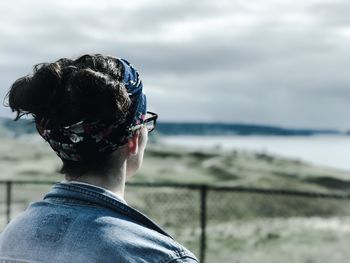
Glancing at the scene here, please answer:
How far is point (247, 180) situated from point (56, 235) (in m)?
19.9

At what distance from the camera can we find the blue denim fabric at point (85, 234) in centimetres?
183

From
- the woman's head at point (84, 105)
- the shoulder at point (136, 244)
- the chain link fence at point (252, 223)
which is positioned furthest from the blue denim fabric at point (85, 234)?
the chain link fence at point (252, 223)

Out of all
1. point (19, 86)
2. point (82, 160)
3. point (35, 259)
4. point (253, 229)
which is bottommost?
point (253, 229)

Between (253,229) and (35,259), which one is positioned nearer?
(35,259)

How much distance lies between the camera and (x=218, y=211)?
15.4 m

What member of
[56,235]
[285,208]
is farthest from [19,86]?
[285,208]

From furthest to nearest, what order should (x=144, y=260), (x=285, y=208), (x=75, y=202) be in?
(x=285, y=208), (x=75, y=202), (x=144, y=260)

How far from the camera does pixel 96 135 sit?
6.34 ft

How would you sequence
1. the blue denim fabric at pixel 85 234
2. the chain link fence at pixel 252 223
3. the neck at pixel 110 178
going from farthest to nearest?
the chain link fence at pixel 252 223 → the neck at pixel 110 178 → the blue denim fabric at pixel 85 234

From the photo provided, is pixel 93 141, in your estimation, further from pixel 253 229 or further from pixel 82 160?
pixel 253 229

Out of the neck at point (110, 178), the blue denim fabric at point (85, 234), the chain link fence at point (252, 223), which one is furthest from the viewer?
the chain link fence at point (252, 223)

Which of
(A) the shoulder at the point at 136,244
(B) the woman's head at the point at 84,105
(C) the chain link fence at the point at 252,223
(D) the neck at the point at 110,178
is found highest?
(B) the woman's head at the point at 84,105

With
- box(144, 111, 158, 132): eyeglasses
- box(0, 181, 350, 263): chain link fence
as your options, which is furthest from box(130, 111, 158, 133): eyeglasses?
box(0, 181, 350, 263): chain link fence

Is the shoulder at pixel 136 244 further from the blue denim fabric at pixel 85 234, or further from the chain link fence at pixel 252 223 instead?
the chain link fence at pixel 252 223
